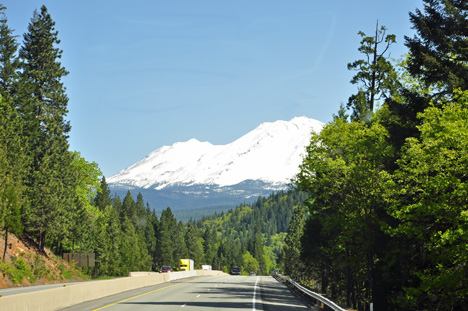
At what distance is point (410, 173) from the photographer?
27.7 m

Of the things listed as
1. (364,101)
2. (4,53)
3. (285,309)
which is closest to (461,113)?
(285,309)

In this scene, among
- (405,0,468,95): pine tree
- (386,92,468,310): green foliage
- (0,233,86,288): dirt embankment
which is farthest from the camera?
(0,233,86,288): dirt embankment

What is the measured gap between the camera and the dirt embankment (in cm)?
4647

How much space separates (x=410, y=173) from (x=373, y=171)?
Result: 747 cm

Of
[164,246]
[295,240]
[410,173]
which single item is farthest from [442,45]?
[164,246]

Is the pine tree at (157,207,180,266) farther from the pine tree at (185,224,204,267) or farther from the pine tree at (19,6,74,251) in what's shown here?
the pine tree at (19,6,74,251)

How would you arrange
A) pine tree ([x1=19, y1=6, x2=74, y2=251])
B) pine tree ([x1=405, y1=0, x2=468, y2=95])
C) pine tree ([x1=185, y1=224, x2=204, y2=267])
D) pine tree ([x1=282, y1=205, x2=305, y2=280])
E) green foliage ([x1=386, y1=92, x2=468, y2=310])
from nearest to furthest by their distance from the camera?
green foliage ([x1=386, y1=92, x2=468, y2=310]) → pine tree ([x1=405, y1=0, x2=468, y2=95]) → pine tree ([x1=19, y1=6, x2=74, y2=251]) → pine tree ([x1=282, y1=205, x2=305, y2=280]) → pine tree ([x1=185, y1=224, x2=204, y2=267])

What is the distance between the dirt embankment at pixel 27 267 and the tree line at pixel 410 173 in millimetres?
23889

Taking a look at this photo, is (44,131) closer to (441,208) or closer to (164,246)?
(441,208)

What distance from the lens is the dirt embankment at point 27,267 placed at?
4647 cm

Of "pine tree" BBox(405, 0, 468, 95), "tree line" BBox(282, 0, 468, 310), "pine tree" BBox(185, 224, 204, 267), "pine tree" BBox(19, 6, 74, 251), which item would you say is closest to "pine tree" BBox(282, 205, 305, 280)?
"pine tree" BBox(19, 6, 74, 251)

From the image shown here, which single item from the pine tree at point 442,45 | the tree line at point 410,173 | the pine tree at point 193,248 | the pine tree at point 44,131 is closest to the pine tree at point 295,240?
the pine tree at point 44,131

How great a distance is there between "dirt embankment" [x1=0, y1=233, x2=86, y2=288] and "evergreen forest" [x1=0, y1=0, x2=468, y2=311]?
7.33 feet

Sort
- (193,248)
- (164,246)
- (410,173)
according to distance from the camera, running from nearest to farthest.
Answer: (410,173)
(164,246)
(193,248)
